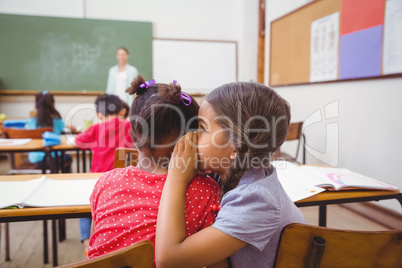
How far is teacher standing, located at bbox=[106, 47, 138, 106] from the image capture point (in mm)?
4664

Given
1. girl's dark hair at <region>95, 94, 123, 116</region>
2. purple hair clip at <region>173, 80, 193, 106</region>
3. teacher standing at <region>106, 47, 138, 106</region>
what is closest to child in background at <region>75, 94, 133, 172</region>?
girl's dark hair at <region>95, 94, 123, 116</region>

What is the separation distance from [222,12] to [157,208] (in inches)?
206

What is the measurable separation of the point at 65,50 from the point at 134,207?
4736 millimetres

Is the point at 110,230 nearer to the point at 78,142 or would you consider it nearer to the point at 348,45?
the point at 78,142

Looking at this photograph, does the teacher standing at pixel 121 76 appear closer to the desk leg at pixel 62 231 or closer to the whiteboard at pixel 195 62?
the whiteboard at pixel 195 62

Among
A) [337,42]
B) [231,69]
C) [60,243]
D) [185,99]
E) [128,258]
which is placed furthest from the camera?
[231,69]

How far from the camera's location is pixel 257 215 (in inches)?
24.2

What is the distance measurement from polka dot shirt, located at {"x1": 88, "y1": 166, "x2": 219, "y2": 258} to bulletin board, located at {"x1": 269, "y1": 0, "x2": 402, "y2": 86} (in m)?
2.15

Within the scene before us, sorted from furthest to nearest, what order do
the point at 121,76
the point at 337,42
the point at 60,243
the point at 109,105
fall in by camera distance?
the point at 121,76 < the point at 337,42 < the point at 109,105 < the point at 60,243

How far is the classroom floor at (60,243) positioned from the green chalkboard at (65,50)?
9.98ft

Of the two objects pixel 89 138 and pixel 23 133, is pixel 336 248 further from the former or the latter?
pixel 23 133

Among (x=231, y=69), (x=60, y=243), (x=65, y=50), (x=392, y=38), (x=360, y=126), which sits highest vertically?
(x=65, y=50)

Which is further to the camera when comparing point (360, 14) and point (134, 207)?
point (360, 14)

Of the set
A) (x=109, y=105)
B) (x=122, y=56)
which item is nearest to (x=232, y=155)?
(x=109, y=105)
